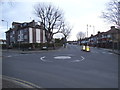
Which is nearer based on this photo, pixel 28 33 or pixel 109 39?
pixel 28 33

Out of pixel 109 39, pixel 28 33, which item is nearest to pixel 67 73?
pixel 28 33

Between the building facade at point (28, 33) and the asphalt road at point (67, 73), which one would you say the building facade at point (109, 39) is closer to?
the asphalt road at point (67, 73)

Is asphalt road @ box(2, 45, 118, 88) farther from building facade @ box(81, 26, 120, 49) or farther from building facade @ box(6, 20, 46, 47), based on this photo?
building facade @ box(6, 20, 46, 47)

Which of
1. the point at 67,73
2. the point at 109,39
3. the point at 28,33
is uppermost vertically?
the point at 28,33

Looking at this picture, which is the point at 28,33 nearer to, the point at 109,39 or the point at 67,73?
the point at 109,39

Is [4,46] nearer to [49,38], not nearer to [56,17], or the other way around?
[49,38]

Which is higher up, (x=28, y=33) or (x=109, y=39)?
(x=28, y=33)

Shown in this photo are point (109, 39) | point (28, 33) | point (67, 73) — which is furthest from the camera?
point (109, 39)

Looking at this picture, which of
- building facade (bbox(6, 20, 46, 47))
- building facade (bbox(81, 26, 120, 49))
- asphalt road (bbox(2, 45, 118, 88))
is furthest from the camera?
building facade (bbox(6, 20, 46, 47))

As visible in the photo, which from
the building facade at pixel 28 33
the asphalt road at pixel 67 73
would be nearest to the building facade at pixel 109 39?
the asphalt road at pixel 67 73

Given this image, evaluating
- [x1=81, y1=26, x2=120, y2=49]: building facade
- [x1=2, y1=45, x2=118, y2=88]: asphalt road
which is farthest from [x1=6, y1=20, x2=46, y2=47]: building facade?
[x1=2, y1=45, x2=118, y2=88]: asphalt road

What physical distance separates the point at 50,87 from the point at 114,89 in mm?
2550

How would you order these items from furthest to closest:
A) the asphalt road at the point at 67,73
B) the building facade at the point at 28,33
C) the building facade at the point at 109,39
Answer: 1. the building facade at the point at 28,33
2. the building facade at the point at 109,39
3. the asphalt road at the point at 67,73

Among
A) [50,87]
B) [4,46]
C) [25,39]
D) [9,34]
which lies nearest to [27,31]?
[25,39]
